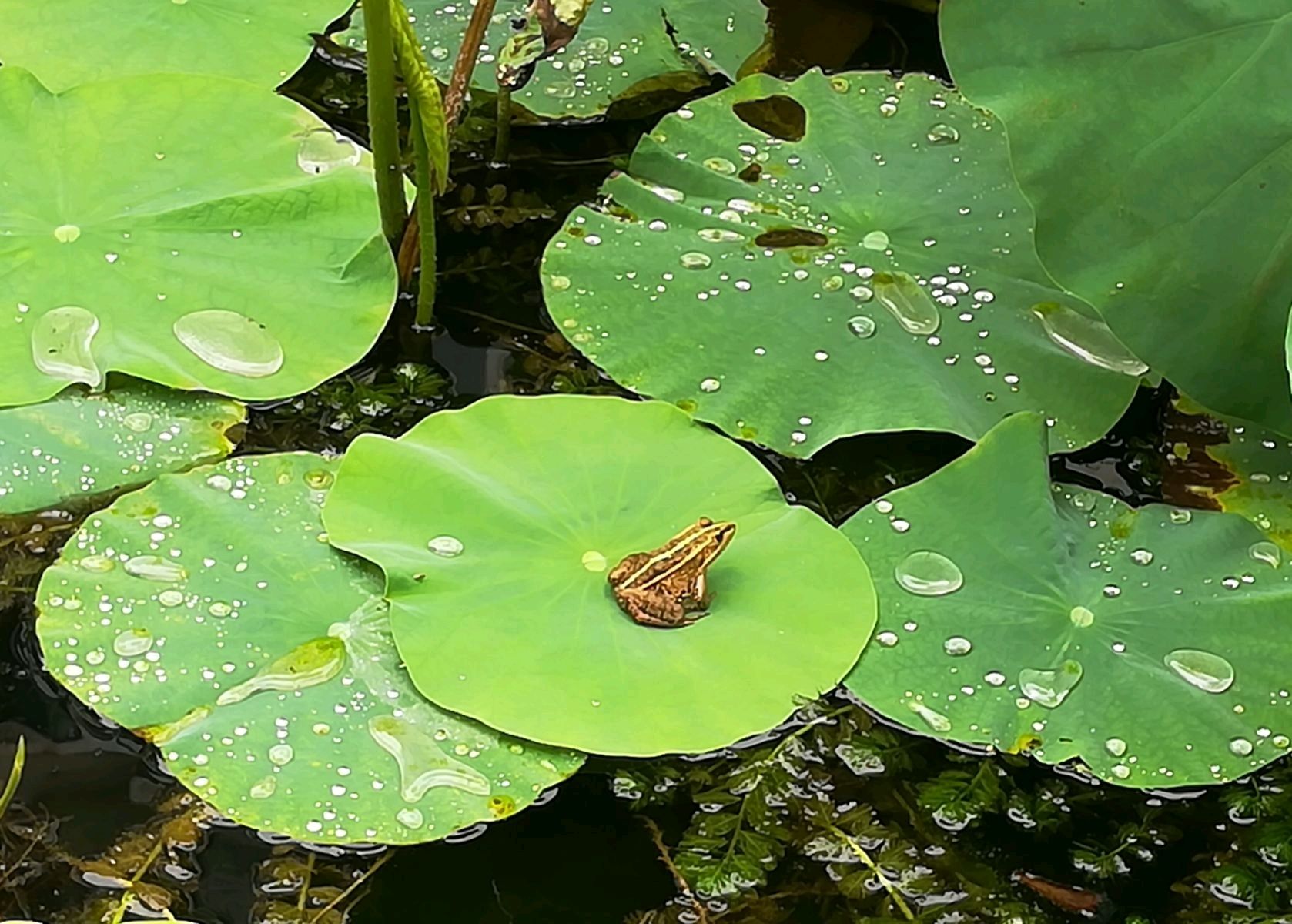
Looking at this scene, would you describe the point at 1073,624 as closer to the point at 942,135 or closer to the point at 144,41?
the point at 942,135

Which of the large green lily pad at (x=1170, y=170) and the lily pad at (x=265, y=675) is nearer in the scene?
the lily pad at (x=265, y=675)

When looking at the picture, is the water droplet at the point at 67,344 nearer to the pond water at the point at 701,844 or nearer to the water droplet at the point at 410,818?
the pond water at the point at 701,844

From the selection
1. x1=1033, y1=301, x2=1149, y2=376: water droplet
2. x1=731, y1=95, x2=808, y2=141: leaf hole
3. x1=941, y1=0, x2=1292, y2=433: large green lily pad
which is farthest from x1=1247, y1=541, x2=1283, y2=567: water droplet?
x1=731, y1=95, x2=808, y2=141: leaf hole

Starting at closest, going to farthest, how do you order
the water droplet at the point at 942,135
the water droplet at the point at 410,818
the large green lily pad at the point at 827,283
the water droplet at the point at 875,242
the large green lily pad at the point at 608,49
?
the water droplet at the point at 410,818 < the large green lily pad at the point at 827,283 < the water droplet at the point at 875,242 < the water droplet at the point at 942,135 < the large green lily pad at the point at 608,49

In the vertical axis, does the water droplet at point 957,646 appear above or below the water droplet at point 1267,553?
below

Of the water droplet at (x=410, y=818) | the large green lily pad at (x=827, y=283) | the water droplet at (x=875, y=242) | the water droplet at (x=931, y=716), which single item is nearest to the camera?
the water droplet at (x=410, y=818)

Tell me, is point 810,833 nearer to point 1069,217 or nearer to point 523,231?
point 1069,217

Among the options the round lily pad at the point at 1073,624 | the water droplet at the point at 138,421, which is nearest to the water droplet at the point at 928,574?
the round lily pad at the point at 1073,624
